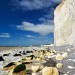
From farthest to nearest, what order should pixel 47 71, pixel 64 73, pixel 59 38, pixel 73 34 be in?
pixel 59 38
pixel 73 34
pixel 64 73
pixel 47 71

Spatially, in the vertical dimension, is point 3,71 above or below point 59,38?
below

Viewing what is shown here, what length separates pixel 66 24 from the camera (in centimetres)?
1870

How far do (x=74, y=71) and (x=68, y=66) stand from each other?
0.78 metres

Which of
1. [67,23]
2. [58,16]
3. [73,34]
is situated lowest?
[73,34]

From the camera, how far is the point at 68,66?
836 centimetres

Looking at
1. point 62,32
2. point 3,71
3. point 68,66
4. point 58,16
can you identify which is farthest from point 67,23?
point 3,71

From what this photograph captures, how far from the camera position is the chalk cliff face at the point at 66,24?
17688 millimetres

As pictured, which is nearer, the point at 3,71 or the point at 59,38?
the point at 3,71

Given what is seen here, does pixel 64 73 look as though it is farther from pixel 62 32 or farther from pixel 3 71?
pixel 62 32

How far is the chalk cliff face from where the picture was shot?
17688 millimetres

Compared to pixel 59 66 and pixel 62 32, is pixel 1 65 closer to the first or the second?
pixel 59 66

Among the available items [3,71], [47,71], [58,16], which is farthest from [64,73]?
[58,16]

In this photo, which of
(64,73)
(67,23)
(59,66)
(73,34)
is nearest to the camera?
(64,73)

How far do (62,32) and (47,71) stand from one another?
510 inches
